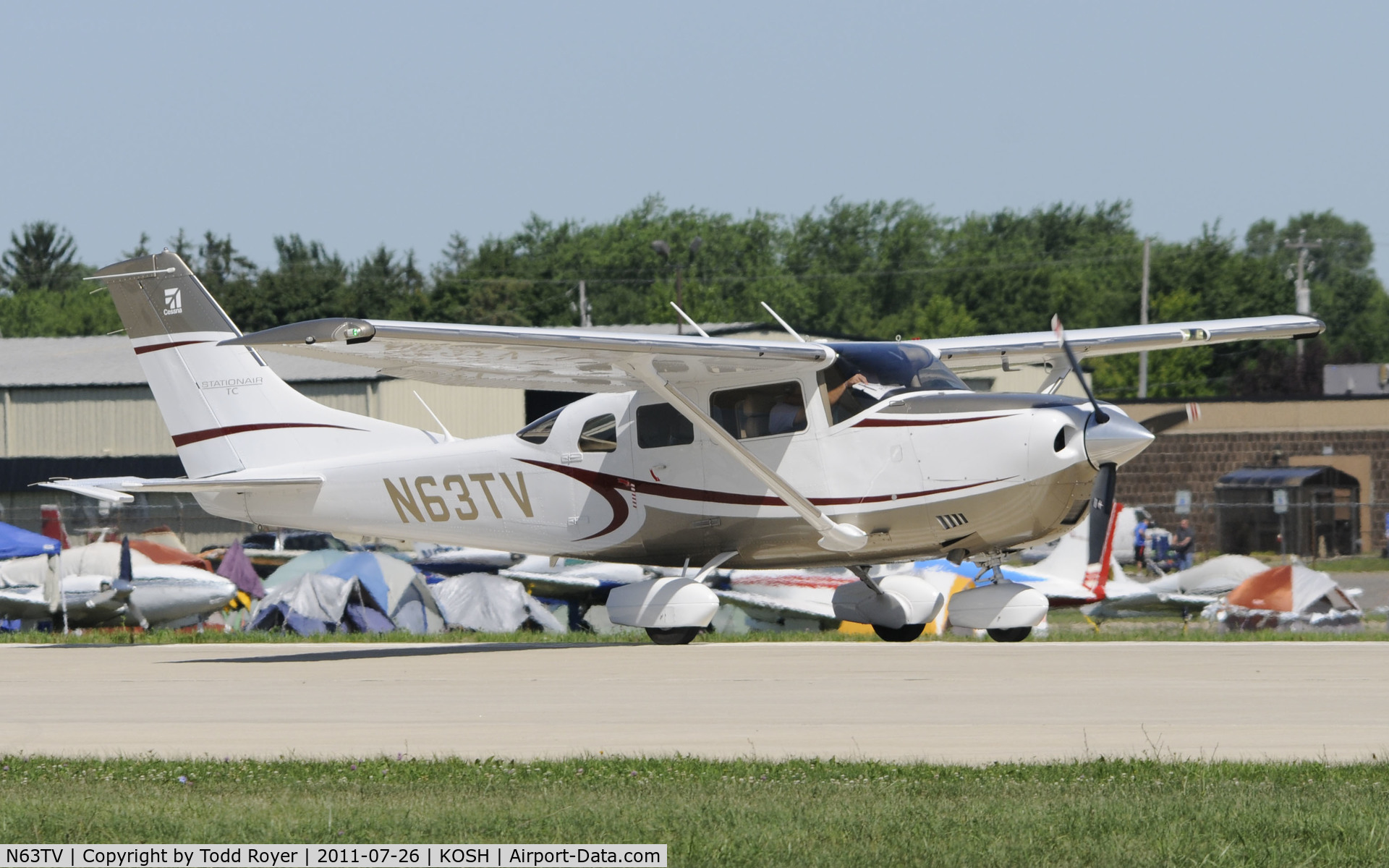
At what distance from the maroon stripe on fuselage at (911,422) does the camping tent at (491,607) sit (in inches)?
297

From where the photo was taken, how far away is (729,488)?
1582 cm

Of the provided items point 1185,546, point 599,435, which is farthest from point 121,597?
A: point 1185,546

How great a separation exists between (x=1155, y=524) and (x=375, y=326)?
39.1 metres

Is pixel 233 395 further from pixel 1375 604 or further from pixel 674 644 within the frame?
pixel 1375 604

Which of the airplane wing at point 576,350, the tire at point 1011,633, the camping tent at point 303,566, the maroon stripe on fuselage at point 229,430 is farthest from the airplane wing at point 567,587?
the tire at point 1011,633

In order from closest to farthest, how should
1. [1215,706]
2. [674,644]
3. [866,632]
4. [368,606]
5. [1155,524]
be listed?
[1215,706] → [674,644] → [866,632] → [368,606] → [1155,524]

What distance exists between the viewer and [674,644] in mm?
16188

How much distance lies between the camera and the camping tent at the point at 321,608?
67.4 ft

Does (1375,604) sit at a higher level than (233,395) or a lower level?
lower

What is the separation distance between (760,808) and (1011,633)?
9.65 metres

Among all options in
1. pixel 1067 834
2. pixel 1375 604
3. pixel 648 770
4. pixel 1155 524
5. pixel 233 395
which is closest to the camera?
pixel 1067 834

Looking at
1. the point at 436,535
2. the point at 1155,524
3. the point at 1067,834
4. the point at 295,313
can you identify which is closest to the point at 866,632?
the point at 436,535

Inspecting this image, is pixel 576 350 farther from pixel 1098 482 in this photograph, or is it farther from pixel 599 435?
pixel 1098 482

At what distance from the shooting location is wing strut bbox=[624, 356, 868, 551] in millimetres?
14867
